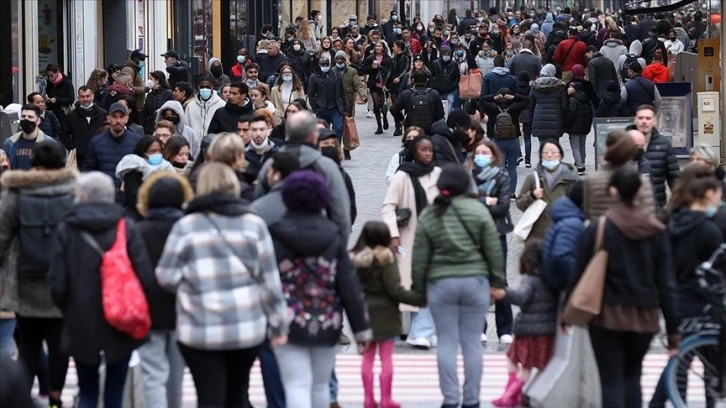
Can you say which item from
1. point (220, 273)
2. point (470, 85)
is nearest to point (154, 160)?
point (220, 273)

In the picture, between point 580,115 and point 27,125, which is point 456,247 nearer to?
point 27,125

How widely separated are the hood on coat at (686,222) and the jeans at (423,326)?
3256 mm

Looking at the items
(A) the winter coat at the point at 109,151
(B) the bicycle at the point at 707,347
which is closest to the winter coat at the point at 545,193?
(B) the bicycle at the point at 707,347

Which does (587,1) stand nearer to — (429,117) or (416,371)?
(429,117)

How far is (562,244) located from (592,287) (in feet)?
3.20

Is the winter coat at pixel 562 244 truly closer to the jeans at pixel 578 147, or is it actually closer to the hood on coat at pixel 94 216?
the hood on coat at pixel 94 216

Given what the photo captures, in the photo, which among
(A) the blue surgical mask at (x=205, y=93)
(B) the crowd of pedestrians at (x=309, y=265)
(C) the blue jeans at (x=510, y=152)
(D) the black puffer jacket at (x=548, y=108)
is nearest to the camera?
(B) the crowd of pedestrians at (x=309, y=265)

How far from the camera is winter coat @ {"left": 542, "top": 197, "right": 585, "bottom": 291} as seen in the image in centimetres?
1008

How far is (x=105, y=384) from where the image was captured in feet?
30.6

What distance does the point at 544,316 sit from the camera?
33.9ft

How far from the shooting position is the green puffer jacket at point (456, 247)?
33.0ft

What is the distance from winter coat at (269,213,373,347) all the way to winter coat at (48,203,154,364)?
72 centimetres

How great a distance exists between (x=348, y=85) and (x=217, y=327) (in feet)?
62.2

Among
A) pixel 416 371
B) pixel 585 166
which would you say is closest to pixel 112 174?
pixel 416 371
